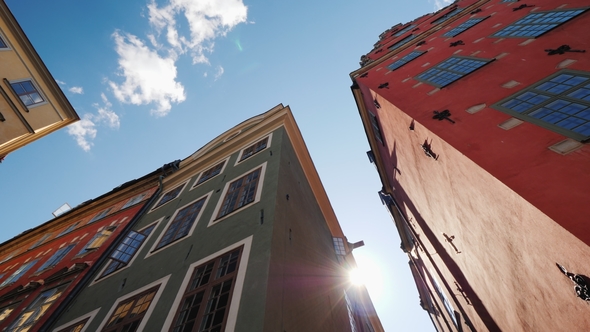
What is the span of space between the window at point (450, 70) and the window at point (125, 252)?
45.0 ft

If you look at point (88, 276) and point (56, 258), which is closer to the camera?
point (88, 276)

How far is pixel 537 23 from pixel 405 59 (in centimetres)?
603

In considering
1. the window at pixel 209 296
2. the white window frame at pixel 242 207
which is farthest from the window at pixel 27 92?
the window at pixel 209 296

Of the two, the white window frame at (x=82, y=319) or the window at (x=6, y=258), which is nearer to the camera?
the white window frame at (x=82, y=319)

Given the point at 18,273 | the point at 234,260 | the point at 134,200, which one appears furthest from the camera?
the point at 134,200

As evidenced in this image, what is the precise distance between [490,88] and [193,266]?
9752mm

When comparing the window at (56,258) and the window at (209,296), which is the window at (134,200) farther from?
the window at (209,296)

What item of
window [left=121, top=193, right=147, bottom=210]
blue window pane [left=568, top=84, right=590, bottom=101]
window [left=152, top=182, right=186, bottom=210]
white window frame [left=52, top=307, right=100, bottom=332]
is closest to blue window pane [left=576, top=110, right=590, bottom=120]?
blue window pane [left=568, top=84, right=590, bottom=101]

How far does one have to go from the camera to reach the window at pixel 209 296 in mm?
6023

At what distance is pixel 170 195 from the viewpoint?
1633 centimetres

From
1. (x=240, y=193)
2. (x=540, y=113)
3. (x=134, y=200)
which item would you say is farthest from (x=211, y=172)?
(x=540, y=113)

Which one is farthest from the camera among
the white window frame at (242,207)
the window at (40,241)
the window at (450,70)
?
the window at (40,241)

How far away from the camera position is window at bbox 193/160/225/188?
1482 centimetres

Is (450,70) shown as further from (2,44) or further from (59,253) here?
(59,253)
